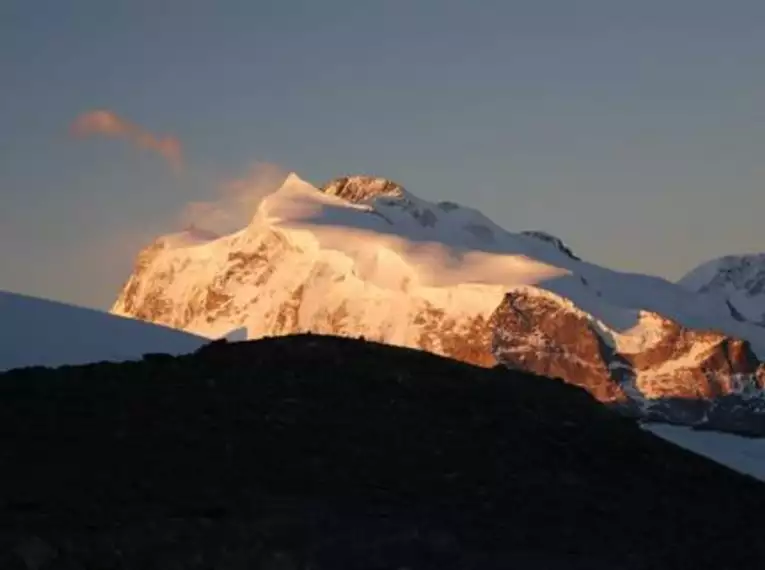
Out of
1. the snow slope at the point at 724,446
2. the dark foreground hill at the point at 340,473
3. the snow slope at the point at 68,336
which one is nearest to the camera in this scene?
the dark foreground hill at the point at 340,473

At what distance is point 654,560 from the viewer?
61.0ft

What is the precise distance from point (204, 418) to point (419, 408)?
12.0 feet

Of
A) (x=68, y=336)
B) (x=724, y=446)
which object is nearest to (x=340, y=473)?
(x=724, y=446)

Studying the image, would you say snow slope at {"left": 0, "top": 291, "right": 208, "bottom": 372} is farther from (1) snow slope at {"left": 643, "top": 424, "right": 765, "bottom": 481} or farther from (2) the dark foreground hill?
(1) snow slope at {"left": 643, "top": 424, "right": 765, "bottom": 481}

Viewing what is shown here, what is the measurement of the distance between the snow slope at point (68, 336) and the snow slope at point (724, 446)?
499 inches

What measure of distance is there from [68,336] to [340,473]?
18.0 m

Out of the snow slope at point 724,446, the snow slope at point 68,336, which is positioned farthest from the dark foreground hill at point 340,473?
the snow slope at point 68,336

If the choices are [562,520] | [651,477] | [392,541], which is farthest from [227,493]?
[651,477]

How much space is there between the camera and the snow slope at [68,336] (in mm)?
34812

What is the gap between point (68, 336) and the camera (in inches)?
1449

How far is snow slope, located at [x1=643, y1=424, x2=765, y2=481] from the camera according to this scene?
32.6m

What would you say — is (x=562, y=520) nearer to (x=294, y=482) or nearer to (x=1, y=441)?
(x=294, y=482)

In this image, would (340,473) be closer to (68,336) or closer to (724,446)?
(724,446)

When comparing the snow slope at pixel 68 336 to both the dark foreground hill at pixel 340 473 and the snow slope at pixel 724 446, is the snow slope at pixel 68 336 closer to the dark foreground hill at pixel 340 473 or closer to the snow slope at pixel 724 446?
the dark foreground hill at pixel 340 473
